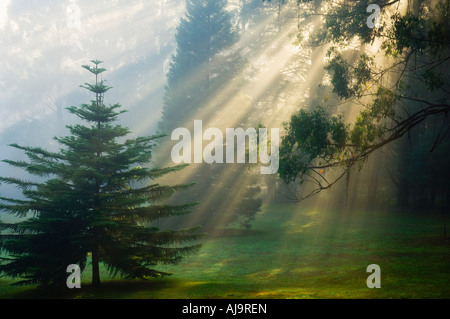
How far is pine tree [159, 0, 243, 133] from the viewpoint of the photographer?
32.2 m

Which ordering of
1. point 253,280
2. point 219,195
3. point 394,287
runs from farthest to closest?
1. point 219,195
2. point 253,280
3. point 394,287

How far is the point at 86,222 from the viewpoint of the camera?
38.4ft

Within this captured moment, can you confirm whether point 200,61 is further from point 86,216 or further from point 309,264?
point 86,216

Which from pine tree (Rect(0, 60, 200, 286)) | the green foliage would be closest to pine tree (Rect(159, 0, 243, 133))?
the green foliage

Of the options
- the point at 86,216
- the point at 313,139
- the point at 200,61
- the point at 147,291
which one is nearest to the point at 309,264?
the point at 313,139

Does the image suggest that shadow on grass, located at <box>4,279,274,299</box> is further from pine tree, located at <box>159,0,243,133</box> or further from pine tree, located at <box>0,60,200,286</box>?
pine tree, located at <box>159,0,243,133</box>

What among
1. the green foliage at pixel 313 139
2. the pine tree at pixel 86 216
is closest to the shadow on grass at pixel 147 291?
the pine tree at pixel 86 216

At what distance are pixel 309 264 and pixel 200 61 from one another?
20.8 m

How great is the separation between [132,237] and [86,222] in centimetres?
135

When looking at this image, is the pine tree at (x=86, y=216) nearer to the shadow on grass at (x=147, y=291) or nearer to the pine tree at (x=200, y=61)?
the shadow on grass at (x=147, y=291)

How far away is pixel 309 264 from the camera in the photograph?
54.5 ft

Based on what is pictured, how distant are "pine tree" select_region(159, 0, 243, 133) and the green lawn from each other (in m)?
Answer: 10.3
